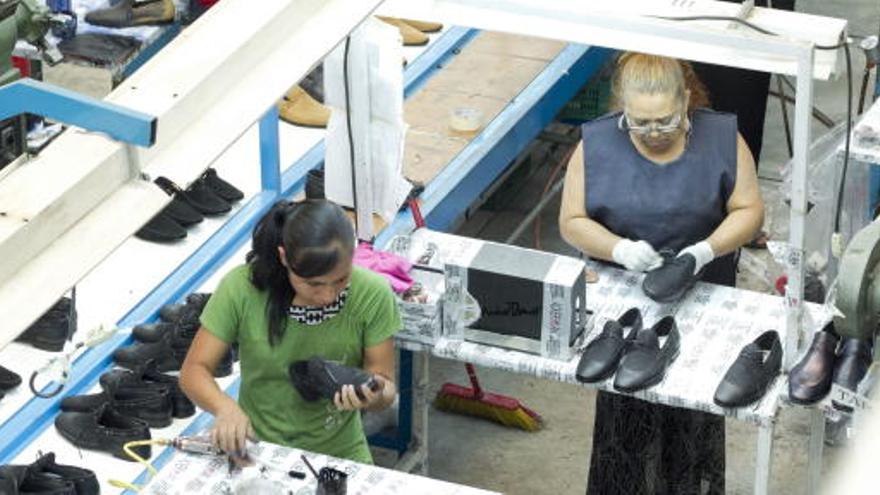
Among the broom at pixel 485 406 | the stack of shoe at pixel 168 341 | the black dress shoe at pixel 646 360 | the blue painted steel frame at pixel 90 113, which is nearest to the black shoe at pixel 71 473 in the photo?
the stack of shoe at pixel 168 341

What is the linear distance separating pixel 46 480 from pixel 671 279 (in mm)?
1660

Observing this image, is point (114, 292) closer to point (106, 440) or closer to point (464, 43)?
point (106, 440)

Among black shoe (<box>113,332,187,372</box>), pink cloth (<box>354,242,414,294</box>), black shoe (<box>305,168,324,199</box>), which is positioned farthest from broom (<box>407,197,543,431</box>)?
black shoe (<box>113,332,187,372</box>)

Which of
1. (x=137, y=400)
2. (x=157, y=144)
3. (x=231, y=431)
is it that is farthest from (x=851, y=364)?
(x=157, y=144)

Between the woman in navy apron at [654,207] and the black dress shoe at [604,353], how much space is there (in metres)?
0.20

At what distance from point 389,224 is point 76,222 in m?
3.24

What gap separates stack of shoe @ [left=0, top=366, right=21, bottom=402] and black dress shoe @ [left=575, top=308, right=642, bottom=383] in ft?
4.92

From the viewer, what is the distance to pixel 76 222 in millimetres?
2252

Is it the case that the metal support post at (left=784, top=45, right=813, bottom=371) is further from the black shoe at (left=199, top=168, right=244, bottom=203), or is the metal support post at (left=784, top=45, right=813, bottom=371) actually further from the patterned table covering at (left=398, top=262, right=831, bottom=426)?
the black shoe at (left=199, top=168, right=244, bottom=203)

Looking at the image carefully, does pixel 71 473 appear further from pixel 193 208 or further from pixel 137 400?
pixel 193 208

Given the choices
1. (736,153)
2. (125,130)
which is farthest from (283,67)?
(736,153)

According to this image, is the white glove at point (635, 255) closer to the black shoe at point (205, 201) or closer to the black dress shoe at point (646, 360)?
the black dress shoe at point (646, 360)

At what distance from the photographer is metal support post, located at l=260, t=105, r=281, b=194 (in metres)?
5.74

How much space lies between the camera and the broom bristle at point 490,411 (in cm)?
601
